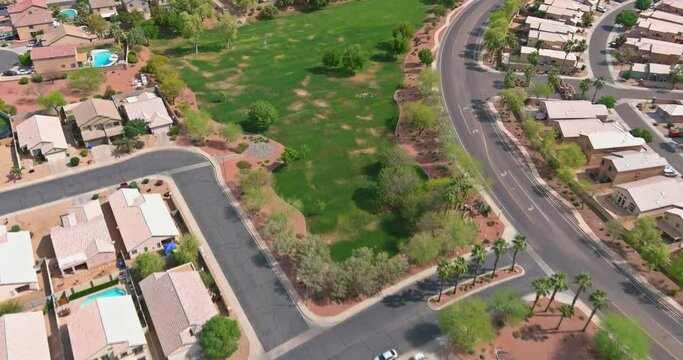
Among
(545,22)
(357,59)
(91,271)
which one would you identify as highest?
(545,22)

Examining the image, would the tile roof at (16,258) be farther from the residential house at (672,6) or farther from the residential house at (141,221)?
the residential house at (672,6)

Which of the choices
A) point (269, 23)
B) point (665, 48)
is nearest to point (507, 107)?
point (665, 48)

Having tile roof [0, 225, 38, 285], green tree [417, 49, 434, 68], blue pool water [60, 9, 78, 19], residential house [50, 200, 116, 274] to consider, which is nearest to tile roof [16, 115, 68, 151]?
tile roof [0, 225, 38, 285]

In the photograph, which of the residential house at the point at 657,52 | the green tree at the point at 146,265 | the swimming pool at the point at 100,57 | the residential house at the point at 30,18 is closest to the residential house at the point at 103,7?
the residential house at the point at 30,18

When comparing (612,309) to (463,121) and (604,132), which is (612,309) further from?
(463,121)

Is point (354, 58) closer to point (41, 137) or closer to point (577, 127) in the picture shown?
point (577, 127)

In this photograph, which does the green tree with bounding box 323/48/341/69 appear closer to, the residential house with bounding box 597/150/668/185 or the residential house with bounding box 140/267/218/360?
the residential house with bounding box 597/150/668/185
